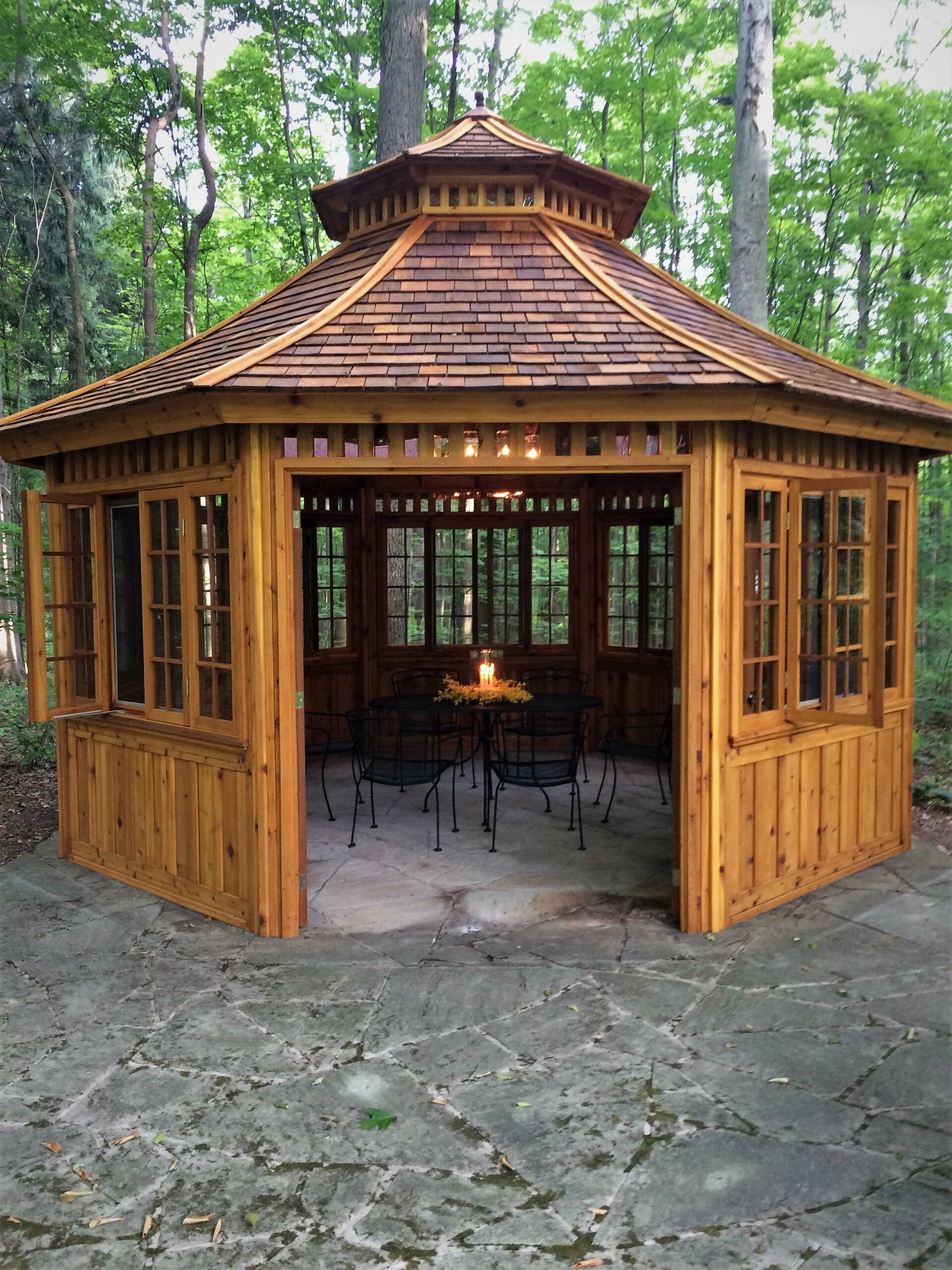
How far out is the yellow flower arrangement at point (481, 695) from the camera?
730cm

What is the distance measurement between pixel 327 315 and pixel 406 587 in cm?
468

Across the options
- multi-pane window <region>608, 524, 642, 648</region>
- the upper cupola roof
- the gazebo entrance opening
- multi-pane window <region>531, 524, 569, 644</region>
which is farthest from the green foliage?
multi-pane window <region>608, 524, 642, 648</region>

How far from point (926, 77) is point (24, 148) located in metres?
13.8

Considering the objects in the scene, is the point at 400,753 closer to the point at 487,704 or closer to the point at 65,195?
the point at 487,704

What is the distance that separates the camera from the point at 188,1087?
344cm

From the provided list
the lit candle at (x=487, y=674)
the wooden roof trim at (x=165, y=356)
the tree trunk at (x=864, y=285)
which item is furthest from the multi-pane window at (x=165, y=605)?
the tree trunk at (x=864, y=285)

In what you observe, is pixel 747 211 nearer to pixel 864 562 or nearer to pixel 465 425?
pixel 864 562

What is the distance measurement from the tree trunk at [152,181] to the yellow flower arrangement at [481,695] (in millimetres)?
7731

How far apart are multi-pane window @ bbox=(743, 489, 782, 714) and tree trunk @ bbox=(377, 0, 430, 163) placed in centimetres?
723

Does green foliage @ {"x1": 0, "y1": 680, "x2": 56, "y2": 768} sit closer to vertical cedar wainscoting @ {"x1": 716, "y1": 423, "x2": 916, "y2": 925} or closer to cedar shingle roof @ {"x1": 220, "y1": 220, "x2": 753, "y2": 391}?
cedar shingle roof @ {"x1": 220, "y1": 220, "x2": 753, "y2": 391}

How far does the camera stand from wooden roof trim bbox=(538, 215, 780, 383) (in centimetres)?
450

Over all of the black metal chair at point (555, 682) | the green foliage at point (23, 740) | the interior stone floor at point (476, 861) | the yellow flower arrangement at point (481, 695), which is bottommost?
the interior stone floor at point (476, 861)

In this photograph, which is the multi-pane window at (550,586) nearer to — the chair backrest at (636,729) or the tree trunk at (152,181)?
the chair backrest at (636,729)

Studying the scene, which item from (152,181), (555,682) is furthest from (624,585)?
(152,181)
